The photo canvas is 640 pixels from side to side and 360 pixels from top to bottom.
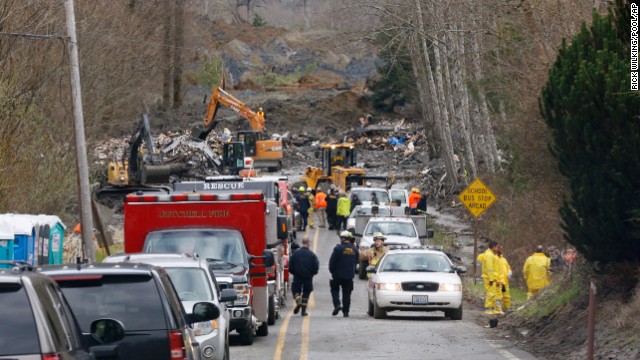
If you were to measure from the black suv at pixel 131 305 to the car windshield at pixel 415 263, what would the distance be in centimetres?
1595

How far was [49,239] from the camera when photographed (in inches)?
938

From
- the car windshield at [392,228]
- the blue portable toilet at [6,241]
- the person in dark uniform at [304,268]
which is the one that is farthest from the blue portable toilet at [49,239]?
the car windshield at [392,228]

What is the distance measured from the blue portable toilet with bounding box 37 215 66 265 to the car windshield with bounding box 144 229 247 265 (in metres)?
2.98

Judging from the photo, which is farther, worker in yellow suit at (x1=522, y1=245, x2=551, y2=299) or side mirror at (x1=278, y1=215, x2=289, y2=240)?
worker in yellow suit at (x1=522, y1=245, x2=551, y2=299)

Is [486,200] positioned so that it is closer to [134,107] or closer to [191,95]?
[134,107]

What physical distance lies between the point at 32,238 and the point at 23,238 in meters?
0.41

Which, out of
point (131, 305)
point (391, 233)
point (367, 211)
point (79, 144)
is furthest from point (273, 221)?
point (367, 211)

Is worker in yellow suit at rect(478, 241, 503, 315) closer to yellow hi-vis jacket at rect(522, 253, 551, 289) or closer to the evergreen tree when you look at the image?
yellow hi-vis jacket at rect(522, 253, 551, 289)

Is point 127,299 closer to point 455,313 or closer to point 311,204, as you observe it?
point 455,313

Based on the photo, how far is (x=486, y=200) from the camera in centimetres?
3347

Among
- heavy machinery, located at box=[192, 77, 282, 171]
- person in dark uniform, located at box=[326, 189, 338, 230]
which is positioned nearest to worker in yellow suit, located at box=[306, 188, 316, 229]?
Answer: person in dark uniform, located at box=[326, 189, 338, 230]

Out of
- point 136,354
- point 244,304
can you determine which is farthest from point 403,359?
point 136,354

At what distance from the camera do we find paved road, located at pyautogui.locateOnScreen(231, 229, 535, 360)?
18.6 metres

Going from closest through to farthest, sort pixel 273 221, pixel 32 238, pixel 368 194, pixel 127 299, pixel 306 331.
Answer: pixel 127 299, pixel 32 238, pixel 306 331, pixel 273 221, pixel 368 194
